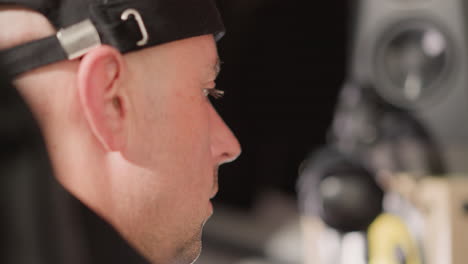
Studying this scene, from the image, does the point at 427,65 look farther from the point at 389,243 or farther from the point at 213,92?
the point at 213,92

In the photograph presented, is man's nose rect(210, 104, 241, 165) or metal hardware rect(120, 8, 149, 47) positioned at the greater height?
metal hardware rect(120, 8, 149, 47)

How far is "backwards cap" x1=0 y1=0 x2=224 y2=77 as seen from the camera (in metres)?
0.38

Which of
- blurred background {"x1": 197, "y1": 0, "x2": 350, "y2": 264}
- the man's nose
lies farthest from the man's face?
blurred background {"x1": 197, "y1": 0, "x2": 350, "y2": 264}

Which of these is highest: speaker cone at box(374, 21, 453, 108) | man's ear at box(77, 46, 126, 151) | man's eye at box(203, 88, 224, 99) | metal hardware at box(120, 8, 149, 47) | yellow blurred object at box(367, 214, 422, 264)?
metal hardware at box(120, 8, 149, 47)

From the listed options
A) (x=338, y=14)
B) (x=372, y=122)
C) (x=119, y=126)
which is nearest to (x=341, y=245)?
(x=372, y=122)

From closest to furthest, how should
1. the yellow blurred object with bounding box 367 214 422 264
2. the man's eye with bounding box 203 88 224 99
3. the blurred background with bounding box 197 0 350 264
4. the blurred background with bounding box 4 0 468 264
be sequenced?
the blurred background with bounding box 4 0 468 264 < the man's eye with bounding box 203 88 224 99 < the yellow blurred object with bounding box 367 214 422 264 < the blurred background with bounding box 197 0 350 264

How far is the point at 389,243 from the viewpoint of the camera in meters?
0.89

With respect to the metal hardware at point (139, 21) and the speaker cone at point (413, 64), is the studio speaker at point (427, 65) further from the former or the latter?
the metal hardware at point (139, 21)

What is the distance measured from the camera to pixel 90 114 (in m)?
0.38

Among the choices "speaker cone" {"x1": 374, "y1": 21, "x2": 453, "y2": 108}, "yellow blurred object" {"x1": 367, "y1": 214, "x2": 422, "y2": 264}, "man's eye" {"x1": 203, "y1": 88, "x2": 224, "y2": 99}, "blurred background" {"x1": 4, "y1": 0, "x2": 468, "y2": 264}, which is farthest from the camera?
"speaker cone" {"x1": 374, "y1": 21, "x2": 453, "y2": 108}

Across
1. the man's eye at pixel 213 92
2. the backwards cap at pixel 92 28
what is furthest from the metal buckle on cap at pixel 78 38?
the man's eye at pixel 213 92

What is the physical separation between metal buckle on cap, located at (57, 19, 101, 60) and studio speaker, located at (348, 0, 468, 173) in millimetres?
1501

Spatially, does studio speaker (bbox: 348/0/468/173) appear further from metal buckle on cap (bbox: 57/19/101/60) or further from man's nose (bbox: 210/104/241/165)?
metal buckle on cap (bbox: 57/19/101/60)

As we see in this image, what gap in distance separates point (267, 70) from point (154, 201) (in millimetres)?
2141
